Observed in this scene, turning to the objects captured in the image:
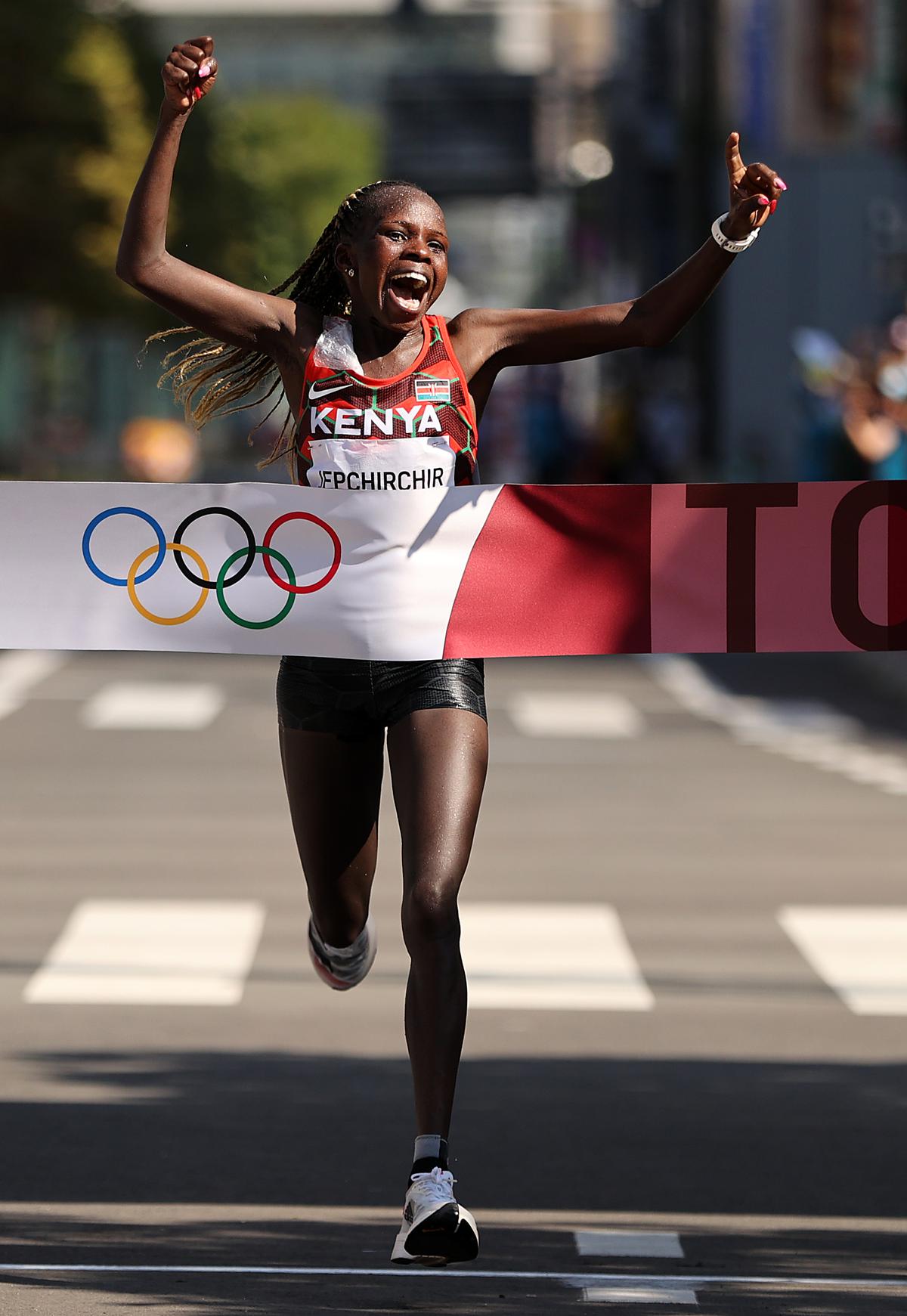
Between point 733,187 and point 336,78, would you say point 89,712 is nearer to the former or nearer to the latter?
point 733,187

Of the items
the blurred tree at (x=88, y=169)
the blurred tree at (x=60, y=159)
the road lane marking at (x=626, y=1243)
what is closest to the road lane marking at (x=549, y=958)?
the road lane marking at (x=626, y=1243)

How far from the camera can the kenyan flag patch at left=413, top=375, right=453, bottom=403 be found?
6.32 meters

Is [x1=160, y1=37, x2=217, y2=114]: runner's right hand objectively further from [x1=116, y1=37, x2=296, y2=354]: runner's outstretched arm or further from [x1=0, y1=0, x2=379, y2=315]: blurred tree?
[x1=0, y1=0, x2=379, y2=315]: blurred tree

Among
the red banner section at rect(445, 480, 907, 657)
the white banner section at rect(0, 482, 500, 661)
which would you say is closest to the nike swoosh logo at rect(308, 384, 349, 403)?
the white banner section at rect(0, 482, 500, 661)

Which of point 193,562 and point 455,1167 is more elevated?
point 193,562

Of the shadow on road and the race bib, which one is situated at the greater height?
the race bib

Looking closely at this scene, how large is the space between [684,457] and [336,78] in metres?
132

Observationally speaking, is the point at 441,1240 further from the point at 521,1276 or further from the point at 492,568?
the point at 492,568

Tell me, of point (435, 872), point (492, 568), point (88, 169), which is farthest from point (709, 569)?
point (88, 169)

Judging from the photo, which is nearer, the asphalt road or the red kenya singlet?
the asphalt road

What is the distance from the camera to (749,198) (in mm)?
6379

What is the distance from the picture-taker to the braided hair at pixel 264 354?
643cm

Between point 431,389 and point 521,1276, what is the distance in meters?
1.76

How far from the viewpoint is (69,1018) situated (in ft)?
30.2
